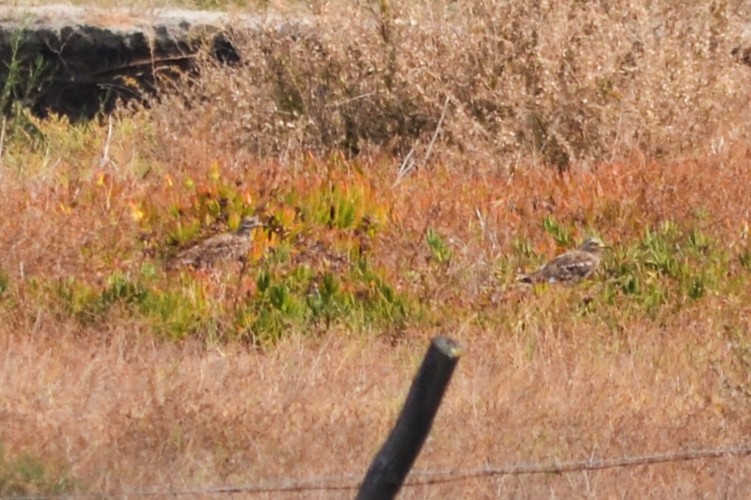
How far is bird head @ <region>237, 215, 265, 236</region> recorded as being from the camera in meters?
8.15

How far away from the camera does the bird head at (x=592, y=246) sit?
25.9 feet

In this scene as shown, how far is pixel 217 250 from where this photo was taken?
8008 mm

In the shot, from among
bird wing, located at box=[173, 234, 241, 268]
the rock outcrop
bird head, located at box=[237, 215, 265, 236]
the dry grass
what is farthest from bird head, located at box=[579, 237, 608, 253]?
the rock outcrop

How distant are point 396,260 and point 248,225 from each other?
874mm

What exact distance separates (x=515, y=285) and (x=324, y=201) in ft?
5.00

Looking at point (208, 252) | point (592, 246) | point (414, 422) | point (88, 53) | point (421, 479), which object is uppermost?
point (414, 422)

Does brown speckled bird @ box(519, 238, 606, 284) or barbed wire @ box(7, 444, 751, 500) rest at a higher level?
barbed wire @ box(7, 444, 751, 500)

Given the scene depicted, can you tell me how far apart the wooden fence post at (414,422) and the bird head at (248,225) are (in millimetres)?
4688

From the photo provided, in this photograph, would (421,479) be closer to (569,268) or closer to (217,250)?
(569,268)

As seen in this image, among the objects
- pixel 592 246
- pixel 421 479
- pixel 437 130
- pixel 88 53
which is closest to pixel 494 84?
pixel 437 130

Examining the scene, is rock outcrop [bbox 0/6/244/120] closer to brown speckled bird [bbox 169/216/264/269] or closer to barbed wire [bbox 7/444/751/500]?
brown speckled bird [bbox 169/216/264/269]

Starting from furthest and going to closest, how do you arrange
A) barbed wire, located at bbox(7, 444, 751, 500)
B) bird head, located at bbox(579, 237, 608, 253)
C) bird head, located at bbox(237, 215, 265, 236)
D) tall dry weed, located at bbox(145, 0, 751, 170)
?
tall dry weed, located at bbox(145, 0, 751, 170) < bird head, located at bbox(237, 215, 265, 236) < bird head, located at bbox(579, 237, 608, 253) < barbed wire, located at bbox(7, 444, 751, 500)

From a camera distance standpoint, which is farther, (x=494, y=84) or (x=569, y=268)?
(x=494, y=84)

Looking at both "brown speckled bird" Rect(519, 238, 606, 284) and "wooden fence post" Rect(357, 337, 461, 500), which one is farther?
"brown speckled bird" Rect(519, 238, 606, 284)
